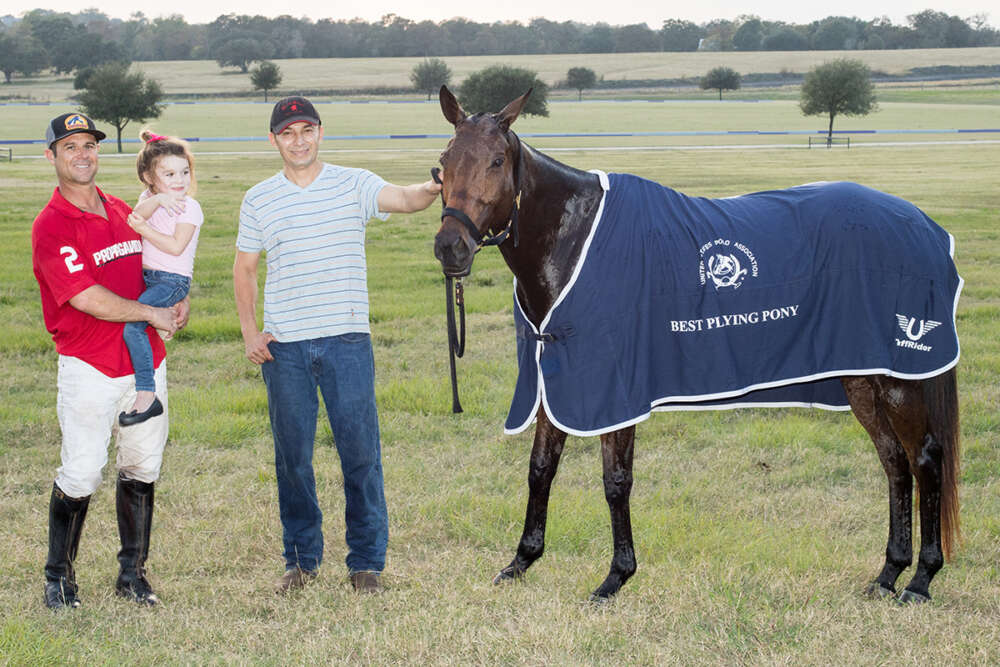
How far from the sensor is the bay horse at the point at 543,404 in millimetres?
4078

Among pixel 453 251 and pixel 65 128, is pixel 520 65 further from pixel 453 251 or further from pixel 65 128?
pixel 453 251

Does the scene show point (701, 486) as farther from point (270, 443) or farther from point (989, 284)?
point (989, 284)

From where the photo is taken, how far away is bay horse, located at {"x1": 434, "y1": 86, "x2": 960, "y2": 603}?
13.4 feet

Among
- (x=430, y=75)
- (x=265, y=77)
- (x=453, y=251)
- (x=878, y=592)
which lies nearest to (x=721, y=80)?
(x=430, y=75)

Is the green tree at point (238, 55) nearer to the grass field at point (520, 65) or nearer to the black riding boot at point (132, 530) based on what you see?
the grass field at point (520, 65)

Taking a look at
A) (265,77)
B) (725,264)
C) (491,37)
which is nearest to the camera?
(725,264)

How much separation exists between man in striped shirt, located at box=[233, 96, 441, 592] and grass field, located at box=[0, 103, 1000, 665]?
1.80ft

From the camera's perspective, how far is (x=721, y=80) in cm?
9694

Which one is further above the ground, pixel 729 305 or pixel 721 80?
pixel 721 80

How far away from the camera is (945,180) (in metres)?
28.4

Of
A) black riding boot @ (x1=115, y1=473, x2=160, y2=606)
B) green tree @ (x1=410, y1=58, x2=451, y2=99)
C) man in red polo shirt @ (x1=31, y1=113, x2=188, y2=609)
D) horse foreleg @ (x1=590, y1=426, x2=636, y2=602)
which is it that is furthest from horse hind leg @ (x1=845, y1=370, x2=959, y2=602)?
green tree @ (x1=410, y1=58, x2=451, y2=99)

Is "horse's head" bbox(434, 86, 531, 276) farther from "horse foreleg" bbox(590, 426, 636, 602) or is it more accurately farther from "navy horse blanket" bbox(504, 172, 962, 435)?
"horse foreleg" bbox(590, 426, 636, 602)

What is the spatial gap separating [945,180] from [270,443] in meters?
26.8

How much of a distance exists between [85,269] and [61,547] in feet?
4.45
